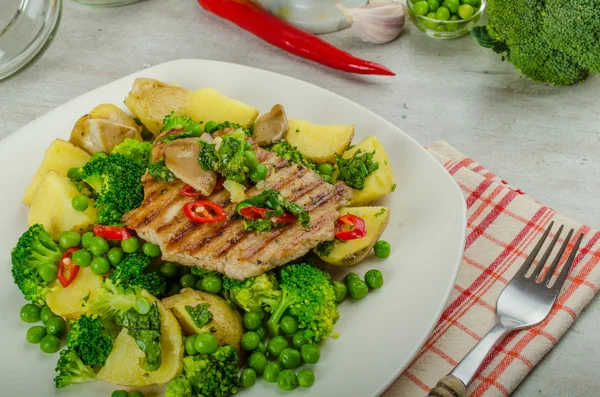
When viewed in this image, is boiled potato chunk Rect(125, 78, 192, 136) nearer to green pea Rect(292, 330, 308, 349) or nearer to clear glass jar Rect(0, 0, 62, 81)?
green pea Rect(292, 330, 308, 349)

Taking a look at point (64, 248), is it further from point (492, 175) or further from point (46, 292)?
point (492, 175)

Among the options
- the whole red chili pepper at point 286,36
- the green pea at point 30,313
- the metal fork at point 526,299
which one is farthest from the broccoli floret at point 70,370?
the whole red chili pepper at point 286,36

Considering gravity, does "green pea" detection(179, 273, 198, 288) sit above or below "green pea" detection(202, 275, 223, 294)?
below

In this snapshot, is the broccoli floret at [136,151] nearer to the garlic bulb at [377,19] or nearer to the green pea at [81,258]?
the green pea at [81,258]

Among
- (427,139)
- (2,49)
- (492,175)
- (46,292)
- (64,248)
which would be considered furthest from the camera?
(2,49)

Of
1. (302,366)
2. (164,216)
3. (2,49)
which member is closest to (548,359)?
(302,366)

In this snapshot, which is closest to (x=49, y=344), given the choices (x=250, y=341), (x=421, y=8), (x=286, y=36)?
(x=250, y=341)

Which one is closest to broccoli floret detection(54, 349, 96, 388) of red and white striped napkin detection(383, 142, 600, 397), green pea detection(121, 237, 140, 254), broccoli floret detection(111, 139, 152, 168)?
green pea detection(121, 237, 140, 254)
